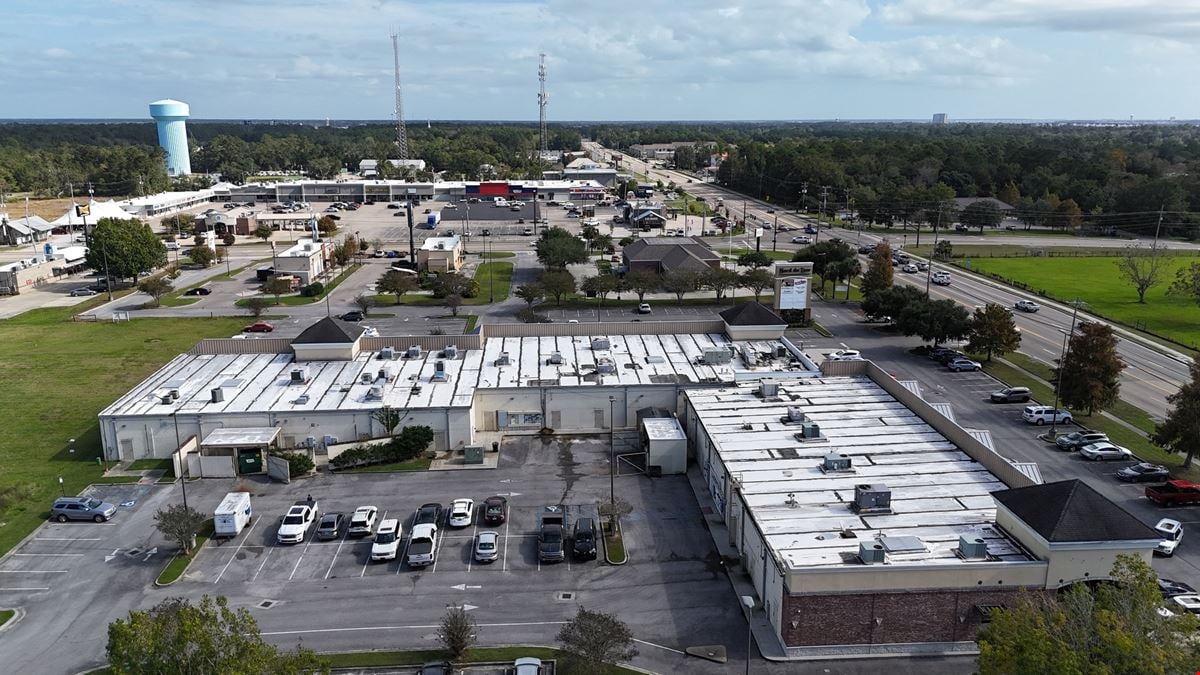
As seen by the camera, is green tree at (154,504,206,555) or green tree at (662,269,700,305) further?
green tree at (662,269,700,305)

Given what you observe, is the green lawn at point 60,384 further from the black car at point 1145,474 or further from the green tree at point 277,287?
the black car at point 1145,474

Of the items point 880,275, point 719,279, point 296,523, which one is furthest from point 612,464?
point 880,275

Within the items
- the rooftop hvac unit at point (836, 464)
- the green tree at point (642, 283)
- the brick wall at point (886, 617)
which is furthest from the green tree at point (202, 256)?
the brick wall at point (886, 617)

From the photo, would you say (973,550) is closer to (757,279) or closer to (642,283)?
(642,283)

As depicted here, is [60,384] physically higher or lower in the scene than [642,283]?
lower

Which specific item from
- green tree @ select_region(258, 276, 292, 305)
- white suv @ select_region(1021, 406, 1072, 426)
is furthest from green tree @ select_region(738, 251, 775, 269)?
green tree @ select_region(258, 276, 292, 305)

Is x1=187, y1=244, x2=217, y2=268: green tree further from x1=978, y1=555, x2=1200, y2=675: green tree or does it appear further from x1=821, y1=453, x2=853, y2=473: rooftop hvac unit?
x1=978, y1=555, x2=1200, y2=675: green tree

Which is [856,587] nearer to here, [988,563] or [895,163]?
[988,563]
